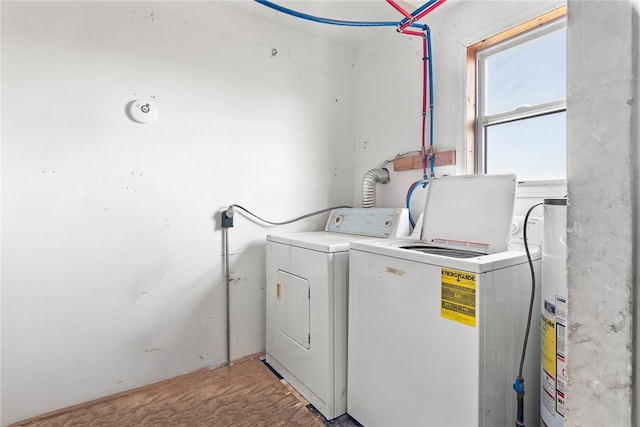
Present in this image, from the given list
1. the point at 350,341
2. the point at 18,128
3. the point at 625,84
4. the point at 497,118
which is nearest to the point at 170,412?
the point at 350,341

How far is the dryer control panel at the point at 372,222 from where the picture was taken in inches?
75.5

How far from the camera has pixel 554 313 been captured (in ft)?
3.38

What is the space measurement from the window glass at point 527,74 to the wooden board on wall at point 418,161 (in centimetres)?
33

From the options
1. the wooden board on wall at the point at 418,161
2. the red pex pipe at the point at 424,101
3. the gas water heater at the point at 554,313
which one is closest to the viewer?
the gas water heater at the point at 554,313

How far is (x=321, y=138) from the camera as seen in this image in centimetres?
246

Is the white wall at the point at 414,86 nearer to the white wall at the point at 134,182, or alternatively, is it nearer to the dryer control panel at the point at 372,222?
the dryer control panel at the point at 372,222

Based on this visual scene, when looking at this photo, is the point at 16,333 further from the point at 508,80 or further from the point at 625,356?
the point at 508,80

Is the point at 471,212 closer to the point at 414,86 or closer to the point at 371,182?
the point at 371,182

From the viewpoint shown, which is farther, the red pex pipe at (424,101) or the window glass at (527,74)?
the red pex pipe at (424,101)

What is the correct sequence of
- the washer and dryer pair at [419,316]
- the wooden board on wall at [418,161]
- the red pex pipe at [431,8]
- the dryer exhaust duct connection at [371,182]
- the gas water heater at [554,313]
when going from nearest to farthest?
the gas water heater at [554,313] → the washer and dryer pair at [419,316] → the red pex pipe at [431,8] → the wooden board on wall at [418,161] → the dryer exhaust duct connection at [371,182]

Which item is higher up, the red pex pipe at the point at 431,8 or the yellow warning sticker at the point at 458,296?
the red pex pipe at the point at 431,8

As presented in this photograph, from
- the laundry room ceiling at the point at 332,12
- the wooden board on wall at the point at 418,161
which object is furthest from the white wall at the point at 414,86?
the laundry room ceiling at the point at 332,12

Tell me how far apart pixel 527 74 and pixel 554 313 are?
1.32m

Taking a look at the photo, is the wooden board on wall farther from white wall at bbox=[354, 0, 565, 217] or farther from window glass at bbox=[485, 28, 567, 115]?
window glass at bbox=[485, 28, 567, 115]
